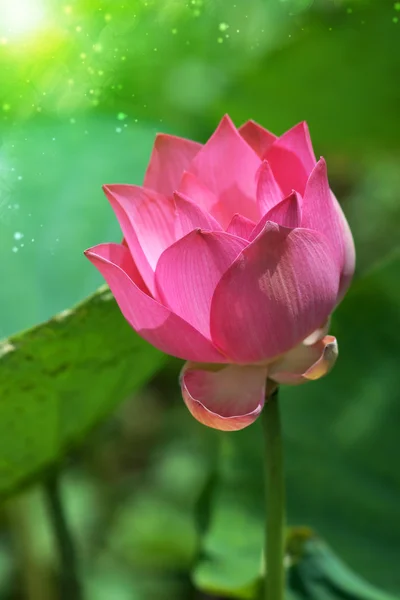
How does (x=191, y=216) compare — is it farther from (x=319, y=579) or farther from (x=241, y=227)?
(x=319, y=579)

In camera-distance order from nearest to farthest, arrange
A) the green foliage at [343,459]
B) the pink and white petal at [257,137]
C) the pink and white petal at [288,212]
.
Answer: the pink and white petal at [288,212] < the pink and white petal at [257,137] < the green foliage at [343,459]

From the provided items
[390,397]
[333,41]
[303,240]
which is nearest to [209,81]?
[333,41]

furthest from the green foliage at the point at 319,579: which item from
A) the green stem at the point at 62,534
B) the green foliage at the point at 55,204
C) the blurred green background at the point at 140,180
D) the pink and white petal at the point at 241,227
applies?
the pink and white petal at the point at 241,227

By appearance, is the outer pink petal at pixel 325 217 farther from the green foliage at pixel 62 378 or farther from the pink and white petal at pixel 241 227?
the green foliage at pixel 62 378

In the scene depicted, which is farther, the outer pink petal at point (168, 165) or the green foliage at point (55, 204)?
the green foliage at point (55, 204)

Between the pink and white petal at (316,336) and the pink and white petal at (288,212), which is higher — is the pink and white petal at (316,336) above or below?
below

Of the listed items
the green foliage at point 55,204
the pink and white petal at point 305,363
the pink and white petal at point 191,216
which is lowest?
the pink and white petal at point 305,363

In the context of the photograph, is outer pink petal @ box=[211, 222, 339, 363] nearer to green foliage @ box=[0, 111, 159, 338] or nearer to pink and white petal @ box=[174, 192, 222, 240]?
pink and white petal @ box=[174, 192, 222, 240]
